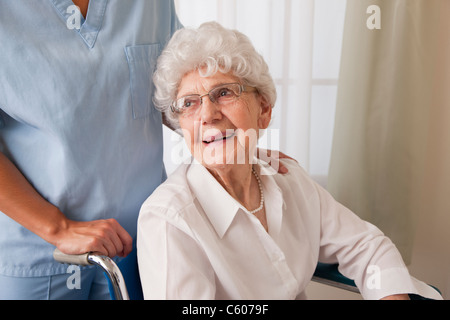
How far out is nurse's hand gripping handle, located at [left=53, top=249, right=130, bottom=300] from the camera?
0.96 meters

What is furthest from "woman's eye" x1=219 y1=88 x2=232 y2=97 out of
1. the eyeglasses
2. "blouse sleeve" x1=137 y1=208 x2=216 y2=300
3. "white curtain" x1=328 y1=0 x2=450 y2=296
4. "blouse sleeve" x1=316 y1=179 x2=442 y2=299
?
"white curtain" x1=328 y1=0 x2=450 y2=296

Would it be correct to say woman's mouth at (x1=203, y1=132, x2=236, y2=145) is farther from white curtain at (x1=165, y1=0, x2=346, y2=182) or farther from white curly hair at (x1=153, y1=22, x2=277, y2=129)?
white curtain at (x1=165, y1=0, x2=346, y2=182)

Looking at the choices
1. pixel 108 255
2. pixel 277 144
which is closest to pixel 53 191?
pixel 108 255

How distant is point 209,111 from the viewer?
110 cm

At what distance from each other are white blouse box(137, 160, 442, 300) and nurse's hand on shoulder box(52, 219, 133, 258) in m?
0.06

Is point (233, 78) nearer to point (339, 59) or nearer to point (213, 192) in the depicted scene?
point (213, 192)

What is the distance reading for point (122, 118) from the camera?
1.17m

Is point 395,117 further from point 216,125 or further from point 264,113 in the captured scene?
point 216,125

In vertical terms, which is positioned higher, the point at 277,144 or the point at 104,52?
the point at 104,52

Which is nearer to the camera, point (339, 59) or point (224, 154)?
point (224, 154)

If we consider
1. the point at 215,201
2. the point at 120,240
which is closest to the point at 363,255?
the point at 215,201

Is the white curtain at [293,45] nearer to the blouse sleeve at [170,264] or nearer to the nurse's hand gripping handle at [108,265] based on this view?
the blouse sleeve at [170,264]

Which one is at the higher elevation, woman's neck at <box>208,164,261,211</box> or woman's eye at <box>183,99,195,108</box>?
woman's eye at <box>183,99,195,108</box>

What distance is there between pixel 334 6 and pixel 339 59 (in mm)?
223
